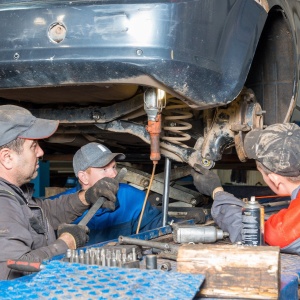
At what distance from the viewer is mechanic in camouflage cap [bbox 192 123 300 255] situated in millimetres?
2037

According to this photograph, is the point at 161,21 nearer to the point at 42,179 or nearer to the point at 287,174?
the point at 287,174

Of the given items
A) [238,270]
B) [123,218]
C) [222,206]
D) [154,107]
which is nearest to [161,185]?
[123,218]

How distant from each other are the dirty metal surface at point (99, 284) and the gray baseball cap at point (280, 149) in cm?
69

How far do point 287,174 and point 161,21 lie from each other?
0.69m

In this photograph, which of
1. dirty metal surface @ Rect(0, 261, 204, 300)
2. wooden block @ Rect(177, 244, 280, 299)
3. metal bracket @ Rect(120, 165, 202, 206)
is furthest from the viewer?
metal bracket @ Rect(120, 165, 202, 206)

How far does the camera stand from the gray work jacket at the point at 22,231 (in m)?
1.94

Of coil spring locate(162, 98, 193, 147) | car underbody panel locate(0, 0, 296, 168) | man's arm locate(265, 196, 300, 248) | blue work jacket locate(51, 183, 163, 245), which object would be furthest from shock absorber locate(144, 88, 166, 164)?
blue work jacket locate(51, 183, 163, 245)

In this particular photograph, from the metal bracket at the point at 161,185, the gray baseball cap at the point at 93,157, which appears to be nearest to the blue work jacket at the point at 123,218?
the metal bracket at the point at 161,185

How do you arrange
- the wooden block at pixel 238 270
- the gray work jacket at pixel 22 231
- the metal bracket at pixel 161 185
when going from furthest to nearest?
the metal bracket at pixel 161 185, the gray work jacket at pixel 22 231, the wooden block at pixel 238 270

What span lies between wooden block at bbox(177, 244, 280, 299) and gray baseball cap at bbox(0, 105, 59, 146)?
93cm

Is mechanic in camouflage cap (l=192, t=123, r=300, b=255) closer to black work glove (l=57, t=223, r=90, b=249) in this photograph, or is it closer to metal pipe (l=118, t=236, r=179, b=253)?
metal pipe (l=118, t=236, r=179, b=253)

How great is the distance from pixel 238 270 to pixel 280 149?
2.18 ft

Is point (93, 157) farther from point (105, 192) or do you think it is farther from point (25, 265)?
point (25, 265)

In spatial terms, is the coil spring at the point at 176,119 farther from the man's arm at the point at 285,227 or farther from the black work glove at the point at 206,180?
the man's arm at the point at 285,227
